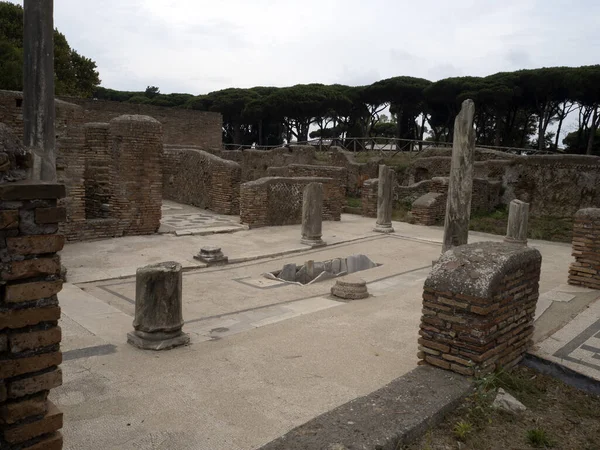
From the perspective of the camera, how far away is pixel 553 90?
30594 mm

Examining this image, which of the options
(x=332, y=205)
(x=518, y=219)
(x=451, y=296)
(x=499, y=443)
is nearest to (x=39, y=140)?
(x=451, y=296)

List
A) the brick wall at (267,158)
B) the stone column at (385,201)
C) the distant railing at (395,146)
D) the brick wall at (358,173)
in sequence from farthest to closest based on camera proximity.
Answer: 1. the distant railing at (395,146)
2. the brick wall at (267,158)
3. the brick wall at (358,173)
4. the stone column at (385,201)

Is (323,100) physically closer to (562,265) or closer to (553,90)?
(553,90)

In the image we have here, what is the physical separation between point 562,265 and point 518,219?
4.89 ft

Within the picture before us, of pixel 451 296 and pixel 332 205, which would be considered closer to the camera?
pixel 451 296

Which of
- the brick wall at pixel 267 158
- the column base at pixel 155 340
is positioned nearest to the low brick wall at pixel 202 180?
the brick wall at pixel 267 158

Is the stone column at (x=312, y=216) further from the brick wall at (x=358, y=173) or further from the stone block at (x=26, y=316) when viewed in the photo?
the brick wall at (x=358, y=173)

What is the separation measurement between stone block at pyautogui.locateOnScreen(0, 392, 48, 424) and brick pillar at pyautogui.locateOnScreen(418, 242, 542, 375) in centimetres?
292

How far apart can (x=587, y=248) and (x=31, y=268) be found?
8150mm

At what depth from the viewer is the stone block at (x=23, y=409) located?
226cm

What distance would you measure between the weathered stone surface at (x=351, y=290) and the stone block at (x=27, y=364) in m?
5.60

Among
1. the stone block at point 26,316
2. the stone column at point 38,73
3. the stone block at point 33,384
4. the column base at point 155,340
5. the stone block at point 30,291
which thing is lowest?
Result: the column base at point 155,340

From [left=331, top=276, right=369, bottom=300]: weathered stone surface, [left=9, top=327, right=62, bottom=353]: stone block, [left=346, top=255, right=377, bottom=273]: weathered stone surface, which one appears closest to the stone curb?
[left=9, top=327, right=62, bottom=353]: stone block

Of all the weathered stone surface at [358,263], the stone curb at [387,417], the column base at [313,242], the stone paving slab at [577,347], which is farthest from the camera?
the column base at [313,242]
